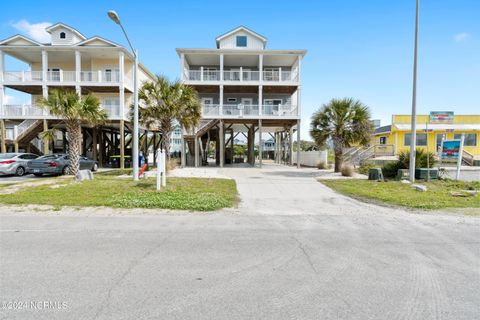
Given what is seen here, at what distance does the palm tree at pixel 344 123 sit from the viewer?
16.8 m

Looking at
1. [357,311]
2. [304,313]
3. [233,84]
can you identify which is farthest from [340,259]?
[233,84]

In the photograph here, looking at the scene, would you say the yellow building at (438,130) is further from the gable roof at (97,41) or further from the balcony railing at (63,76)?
the gable roof at (97,41)

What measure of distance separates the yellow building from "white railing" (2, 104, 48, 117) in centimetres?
3461

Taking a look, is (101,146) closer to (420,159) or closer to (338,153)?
(338,153)

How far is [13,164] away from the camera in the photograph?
53.0 feet

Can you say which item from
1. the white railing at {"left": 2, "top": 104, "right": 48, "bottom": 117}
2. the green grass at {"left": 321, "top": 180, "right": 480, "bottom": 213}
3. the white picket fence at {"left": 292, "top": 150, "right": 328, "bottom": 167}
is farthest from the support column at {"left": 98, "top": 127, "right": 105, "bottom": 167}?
the green grass at {"left": 321, "top": 180, "right": 480, "bottom": 213}

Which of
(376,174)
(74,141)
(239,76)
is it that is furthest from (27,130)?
(376,174)

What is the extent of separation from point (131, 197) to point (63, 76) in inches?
839

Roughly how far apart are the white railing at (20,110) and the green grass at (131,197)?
52.1 feet

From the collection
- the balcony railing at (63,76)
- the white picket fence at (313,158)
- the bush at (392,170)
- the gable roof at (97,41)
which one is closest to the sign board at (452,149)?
the bush at (392,170)

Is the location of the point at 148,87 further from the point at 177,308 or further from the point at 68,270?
the point at 177,308

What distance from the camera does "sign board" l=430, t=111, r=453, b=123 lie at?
96.2ft

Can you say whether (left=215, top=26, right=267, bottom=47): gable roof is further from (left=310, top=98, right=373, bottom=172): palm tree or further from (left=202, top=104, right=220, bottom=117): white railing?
(left=310, top=98, right=373, bottom=172): palm tree

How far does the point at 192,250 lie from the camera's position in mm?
4578
